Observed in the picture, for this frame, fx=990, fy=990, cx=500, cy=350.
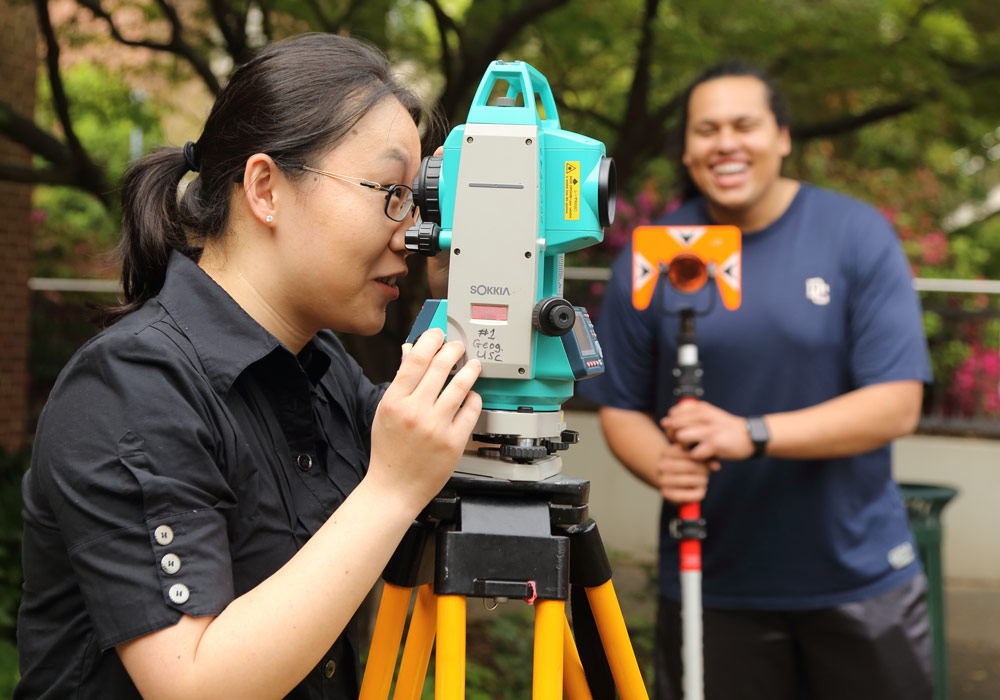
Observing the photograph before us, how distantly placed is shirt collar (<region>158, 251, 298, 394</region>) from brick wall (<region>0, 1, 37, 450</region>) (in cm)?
557

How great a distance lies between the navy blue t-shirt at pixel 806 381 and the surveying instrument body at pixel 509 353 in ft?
3.68

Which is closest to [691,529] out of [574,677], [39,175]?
[574,677]

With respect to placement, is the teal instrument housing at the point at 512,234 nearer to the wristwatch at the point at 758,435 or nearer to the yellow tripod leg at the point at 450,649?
the yellow tripod leg at the point at 450,649

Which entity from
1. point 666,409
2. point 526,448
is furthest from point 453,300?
point 666,409

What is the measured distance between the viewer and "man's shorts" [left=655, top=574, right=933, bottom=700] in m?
2.59

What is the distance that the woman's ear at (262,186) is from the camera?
154cm

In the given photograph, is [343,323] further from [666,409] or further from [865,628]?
[865,628]

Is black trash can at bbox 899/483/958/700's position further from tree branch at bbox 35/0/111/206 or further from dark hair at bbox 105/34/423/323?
tree branch at bbox 35/0/111/206

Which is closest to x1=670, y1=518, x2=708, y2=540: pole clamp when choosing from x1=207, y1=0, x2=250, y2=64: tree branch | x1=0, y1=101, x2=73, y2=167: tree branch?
x1=207, y1=0, x2=250, y2=64: tree branch

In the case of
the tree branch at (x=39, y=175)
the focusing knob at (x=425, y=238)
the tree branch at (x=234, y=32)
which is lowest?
the focusing knob at (x=425, y=238)

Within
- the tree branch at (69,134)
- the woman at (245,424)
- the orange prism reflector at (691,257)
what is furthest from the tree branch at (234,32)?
the woman at (245,424)

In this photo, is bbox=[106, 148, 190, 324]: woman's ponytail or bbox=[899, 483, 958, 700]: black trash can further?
bbox=[899, 483, 958, 700]: black trash can

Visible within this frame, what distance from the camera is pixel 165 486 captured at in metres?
1.24

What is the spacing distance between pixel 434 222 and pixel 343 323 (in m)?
0.23
